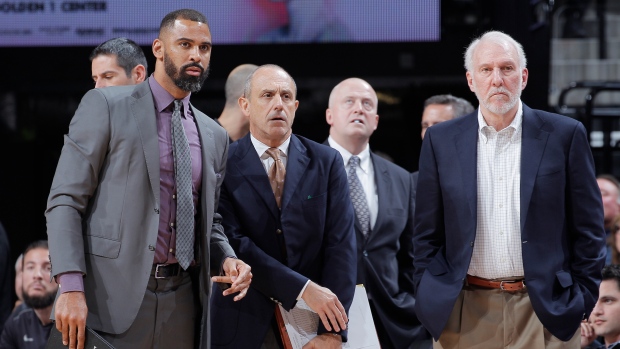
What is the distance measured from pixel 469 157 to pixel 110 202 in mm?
1328

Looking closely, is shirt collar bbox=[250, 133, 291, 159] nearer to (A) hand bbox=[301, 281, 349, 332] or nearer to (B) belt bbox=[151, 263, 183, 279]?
(A) hand bbox=[301, 281, 349, 332]

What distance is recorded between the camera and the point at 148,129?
3094 millimetres

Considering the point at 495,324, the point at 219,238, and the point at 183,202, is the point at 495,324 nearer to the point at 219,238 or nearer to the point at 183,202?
the point at 219,238

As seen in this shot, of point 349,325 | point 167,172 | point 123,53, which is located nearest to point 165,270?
point 167,172

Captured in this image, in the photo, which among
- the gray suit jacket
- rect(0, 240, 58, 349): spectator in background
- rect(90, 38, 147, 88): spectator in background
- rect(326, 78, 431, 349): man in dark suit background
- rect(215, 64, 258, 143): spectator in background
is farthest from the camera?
rect(0, 240, 58, 349): spectator in background

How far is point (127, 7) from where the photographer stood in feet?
19.3

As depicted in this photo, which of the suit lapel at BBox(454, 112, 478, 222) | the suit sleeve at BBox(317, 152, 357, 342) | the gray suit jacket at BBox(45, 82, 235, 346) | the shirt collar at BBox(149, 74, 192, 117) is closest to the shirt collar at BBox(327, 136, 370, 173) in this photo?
the suit sleeve at BBox(317, 152, 357, 342)

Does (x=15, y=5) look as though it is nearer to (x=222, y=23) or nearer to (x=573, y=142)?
(x=222, y=23)

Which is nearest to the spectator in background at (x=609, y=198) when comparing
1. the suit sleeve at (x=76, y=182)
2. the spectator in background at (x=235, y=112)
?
the spectator in background at (x=235, y=112)

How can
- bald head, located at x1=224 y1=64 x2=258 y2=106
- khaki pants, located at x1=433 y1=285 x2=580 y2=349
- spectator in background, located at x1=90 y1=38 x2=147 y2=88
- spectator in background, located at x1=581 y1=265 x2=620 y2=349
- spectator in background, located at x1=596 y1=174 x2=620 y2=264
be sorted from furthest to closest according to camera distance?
1. spectator in background, located at x1=596 y1=174 x2=620 y2=264
2. bald head, located at x1=224 y1=64 x2=258 y2=106
3. spectator in background, located at x1=581 y1=265 x2=620 y2=349
4. spectator in background, located at x1=90 y1=38 x2=147 y2=88
5. khaki pants, located at x1=433 y1=285 x2=580 y2=349

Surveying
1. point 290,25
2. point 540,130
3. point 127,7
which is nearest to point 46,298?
point 127,7

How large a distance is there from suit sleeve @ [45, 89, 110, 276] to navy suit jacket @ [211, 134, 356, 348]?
0.75 meters

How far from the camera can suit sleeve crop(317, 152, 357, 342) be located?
3.59 metres

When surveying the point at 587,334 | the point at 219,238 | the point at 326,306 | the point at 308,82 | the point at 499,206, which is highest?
the point at 308,82
